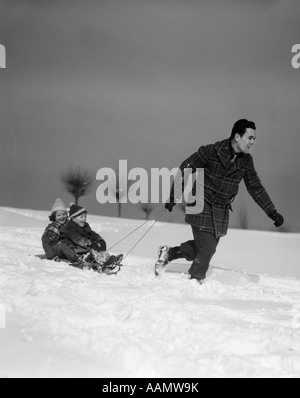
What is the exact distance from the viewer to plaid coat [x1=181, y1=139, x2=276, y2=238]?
678 centimetres

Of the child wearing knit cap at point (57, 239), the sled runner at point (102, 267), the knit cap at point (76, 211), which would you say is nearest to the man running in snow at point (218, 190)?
the sled runner at point (102, 267)

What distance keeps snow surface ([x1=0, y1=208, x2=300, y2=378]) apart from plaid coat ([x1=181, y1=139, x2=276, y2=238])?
0.70m

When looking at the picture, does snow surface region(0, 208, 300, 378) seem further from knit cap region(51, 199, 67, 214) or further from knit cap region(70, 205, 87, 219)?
knit cap region(51, 199, 67, 214)

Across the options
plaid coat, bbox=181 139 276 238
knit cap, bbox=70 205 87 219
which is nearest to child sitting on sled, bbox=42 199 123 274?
knit cap, bbox=70 205 87 219

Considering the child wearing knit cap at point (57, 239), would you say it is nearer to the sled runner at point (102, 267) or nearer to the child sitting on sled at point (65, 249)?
the child sitting on sled at point (65, 249)

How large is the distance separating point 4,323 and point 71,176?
4236 cm

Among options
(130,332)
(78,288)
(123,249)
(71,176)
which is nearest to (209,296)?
(78,288)

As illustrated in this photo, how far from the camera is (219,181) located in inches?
268

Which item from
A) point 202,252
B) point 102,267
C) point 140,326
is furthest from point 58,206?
point 140,326

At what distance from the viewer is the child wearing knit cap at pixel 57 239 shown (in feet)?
26.2

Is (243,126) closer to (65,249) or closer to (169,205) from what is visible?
(169,205)
